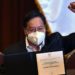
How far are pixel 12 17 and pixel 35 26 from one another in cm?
71

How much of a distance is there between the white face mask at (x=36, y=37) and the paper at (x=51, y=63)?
0.54 meters

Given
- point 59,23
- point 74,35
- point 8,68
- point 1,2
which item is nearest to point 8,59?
point 8,68

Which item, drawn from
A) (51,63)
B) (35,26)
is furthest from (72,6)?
(51,63)

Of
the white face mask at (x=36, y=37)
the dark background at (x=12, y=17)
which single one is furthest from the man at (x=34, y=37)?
the dark background at (x=12, y=17)

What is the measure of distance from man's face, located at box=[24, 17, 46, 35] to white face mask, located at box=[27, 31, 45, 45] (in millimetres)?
25

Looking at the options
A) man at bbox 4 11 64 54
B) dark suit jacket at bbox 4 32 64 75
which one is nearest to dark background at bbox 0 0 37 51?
man at bbox 4 11 64 54

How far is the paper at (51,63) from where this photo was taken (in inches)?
39.1

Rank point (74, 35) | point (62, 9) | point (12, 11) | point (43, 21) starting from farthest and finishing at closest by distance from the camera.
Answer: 1. point (12, 11)
2. point (62, 9)
3. point (74, 35)
4. point (43, 21)

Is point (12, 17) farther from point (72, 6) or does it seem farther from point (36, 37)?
point (36, 37)

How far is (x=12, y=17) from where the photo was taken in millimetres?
2264

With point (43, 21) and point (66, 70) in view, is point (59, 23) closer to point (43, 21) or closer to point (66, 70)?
point (43, 21)

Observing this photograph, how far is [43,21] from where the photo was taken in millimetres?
1667

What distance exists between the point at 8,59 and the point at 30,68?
0.10 metres

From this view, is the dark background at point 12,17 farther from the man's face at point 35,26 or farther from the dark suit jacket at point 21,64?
the dark suit jacket at point 21,64
